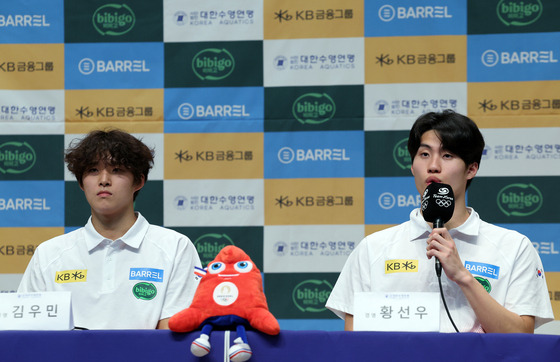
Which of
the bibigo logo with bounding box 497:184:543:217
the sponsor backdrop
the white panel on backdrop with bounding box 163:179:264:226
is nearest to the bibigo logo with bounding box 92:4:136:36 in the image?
the sponsor backdrop

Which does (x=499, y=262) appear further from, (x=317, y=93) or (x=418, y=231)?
(x=317, y=93)

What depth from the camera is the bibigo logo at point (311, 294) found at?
9.29 feet

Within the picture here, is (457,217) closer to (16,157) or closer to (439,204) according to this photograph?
(439,204)

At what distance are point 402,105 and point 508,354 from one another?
183 centimetres

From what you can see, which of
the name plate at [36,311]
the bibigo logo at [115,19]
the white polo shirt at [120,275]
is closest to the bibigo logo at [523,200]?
the white polo shirt at [120,275]

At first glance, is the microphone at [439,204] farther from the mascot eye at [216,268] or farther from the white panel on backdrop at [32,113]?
the white panel on backdrop at [32,113]

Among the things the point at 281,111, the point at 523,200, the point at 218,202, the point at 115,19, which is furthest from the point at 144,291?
the point at 523,200

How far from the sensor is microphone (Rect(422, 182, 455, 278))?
144 cm

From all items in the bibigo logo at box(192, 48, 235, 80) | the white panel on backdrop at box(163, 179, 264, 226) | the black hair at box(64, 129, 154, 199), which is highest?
the bibigo logo at box(192, 48, 235, 80)

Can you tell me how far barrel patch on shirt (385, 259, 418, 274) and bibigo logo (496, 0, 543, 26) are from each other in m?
1.67

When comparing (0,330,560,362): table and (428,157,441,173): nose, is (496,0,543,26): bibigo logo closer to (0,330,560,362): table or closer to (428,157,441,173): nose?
(428,157,441,173): nose

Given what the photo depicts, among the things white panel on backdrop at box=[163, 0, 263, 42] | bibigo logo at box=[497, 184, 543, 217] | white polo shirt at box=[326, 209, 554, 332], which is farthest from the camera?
white panel on backdrop at box=[163, 0, 263, 42]

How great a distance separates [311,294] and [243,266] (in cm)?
165

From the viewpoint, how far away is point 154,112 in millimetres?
2904
